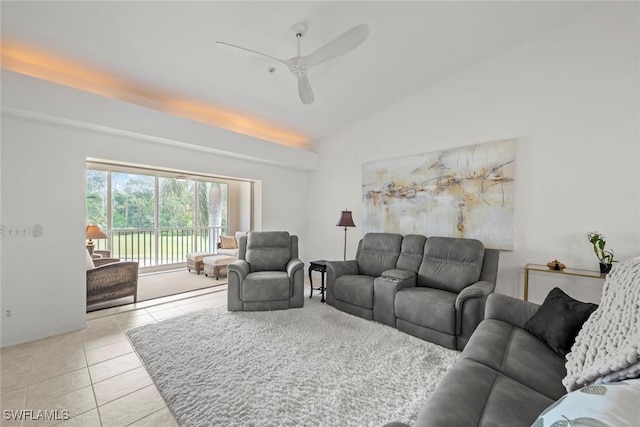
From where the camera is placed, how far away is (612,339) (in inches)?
46.3

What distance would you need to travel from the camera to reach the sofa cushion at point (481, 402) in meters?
1.02

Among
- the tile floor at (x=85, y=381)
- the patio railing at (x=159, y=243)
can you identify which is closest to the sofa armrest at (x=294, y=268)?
the tile floor at (x=85, y=381)

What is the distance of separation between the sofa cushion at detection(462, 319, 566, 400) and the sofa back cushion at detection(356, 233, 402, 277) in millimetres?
1761

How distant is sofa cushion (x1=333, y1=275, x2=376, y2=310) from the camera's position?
3.17m

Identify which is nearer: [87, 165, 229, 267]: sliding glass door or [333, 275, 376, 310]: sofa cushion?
[333, 275, 376, 310]: sofa cushion

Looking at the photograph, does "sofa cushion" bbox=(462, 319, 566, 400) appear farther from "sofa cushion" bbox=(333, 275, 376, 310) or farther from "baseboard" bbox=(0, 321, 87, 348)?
"baseboard" bbox=(0, 321, 87, 348)

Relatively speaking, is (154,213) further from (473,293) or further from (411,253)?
(473,293)

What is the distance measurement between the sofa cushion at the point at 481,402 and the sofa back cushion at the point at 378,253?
2.25 metres

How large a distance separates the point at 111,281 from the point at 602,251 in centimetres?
553

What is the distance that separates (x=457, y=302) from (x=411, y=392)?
97 centimetres

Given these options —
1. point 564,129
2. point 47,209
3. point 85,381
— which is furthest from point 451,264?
point 47,209

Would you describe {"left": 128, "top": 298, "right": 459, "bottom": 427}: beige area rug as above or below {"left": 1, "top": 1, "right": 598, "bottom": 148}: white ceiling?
below

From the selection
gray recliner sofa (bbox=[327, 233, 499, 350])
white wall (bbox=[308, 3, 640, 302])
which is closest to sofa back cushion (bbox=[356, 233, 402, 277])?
gray recliner sofa (bbox=[327, 233, 499, 350])

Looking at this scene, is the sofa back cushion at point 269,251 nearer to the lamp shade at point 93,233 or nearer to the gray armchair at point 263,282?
the gray armchair at point 263,282
